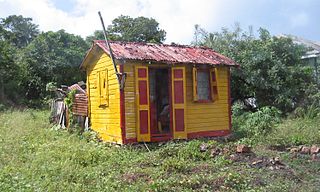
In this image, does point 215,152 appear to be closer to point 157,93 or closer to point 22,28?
point 157,93

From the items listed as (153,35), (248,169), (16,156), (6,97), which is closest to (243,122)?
(248,169)

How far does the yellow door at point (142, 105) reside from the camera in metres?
10.6

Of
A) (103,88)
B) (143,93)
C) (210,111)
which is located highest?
(103,88)

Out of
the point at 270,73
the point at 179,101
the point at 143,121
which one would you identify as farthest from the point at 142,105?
the point at 270,73

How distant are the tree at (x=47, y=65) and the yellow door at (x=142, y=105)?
1537 cm

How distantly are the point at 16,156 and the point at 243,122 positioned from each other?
829 cm

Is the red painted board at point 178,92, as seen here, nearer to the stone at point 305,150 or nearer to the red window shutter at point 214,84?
the red window shutter at point 214,84

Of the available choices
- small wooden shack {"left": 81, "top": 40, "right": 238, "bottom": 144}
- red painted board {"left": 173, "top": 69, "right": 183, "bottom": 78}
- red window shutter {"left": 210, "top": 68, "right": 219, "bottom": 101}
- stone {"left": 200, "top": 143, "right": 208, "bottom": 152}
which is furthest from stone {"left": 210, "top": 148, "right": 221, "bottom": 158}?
red window shutter {"left": 210, "top": 68, "right": 219, "bottom": 101}

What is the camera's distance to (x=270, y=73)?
53.8 ft

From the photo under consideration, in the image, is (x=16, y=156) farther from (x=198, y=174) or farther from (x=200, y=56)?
(x=200, y=56)

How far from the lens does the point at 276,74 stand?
16328 mm

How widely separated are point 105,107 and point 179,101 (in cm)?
228

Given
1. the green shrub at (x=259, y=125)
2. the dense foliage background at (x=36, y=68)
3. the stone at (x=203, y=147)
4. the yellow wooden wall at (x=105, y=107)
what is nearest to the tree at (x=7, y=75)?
the dense foliage background at (x=36, y=68)

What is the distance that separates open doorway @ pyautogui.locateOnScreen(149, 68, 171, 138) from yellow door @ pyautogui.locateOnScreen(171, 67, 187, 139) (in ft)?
2.18
